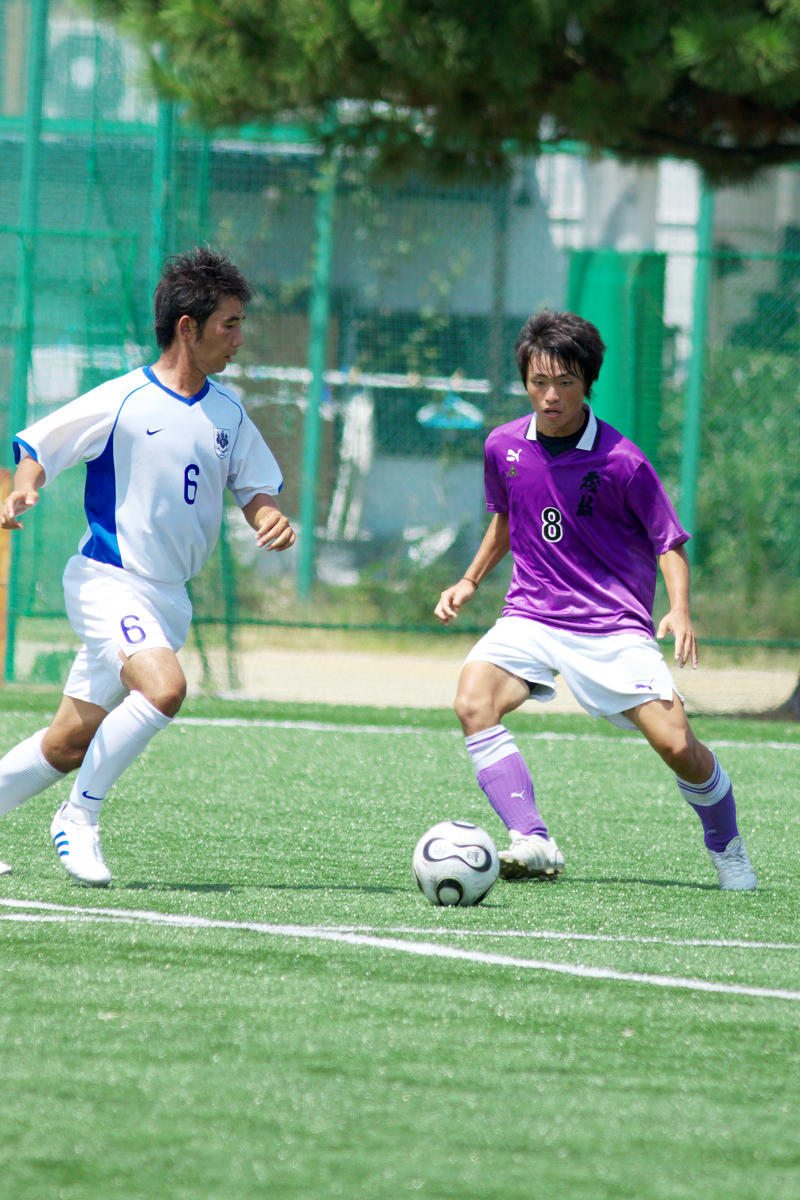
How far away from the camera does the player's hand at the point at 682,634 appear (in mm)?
4992

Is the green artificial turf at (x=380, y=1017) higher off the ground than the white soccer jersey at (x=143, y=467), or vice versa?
the white soccer jersey at (x=143, y=467)

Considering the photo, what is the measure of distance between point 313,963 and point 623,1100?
1.11m

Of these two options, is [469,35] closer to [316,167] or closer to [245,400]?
[316,167]

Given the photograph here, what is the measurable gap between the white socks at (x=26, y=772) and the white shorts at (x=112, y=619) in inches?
7.7

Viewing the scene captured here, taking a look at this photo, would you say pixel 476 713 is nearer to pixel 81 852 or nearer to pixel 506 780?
pixel 506 780

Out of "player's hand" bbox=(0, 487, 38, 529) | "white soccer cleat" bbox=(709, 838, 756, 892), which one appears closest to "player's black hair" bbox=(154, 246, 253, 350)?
"player's hand" bbox=(0, 487, 38, 529)

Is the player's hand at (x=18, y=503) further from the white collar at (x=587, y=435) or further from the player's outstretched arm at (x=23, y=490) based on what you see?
the white collar at (x=587, y=435)

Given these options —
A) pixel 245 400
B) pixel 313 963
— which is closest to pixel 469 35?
pixel 245 400

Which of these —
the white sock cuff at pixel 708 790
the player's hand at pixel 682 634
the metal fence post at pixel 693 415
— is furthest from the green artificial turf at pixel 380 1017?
the metal fence post at pixel 693 415

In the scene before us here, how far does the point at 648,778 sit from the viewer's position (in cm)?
784

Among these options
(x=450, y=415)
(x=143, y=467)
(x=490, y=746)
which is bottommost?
(x=490, y=746)

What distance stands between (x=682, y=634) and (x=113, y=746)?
5.41ft

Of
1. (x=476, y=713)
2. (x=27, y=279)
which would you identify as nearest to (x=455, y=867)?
(x=476, y=713)

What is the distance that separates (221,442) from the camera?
16.3 ft
